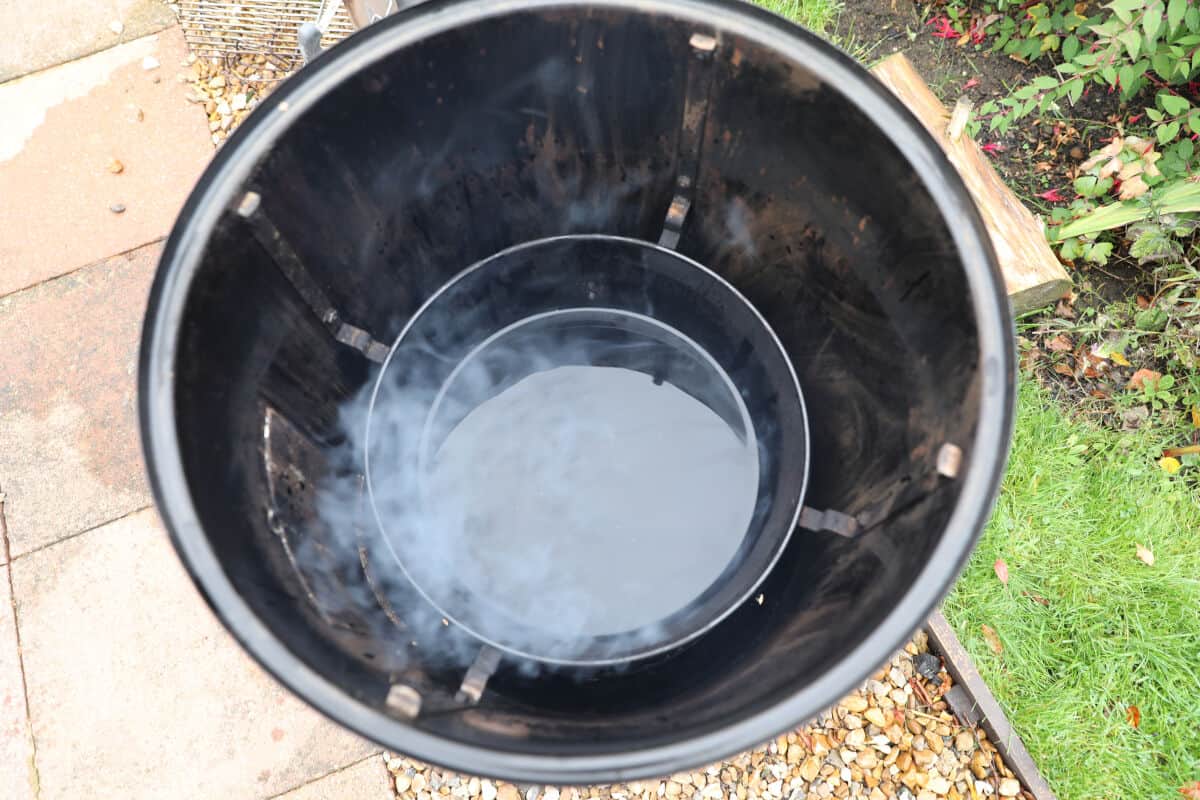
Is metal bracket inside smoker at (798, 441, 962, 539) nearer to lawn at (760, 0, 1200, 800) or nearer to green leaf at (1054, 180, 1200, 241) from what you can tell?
lawn at (760, 0, 1200, 800)

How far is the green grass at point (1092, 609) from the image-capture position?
6.42 ft

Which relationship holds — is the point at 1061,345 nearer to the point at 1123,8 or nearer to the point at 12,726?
the point at 1123,8

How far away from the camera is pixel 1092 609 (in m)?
2.07

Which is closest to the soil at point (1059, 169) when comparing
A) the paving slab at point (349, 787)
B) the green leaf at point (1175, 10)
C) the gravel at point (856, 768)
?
the green leaf at point (1175, 10)

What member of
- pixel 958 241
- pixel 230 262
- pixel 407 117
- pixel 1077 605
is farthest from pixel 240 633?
pixel 1077 605

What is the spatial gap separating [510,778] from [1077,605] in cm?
176

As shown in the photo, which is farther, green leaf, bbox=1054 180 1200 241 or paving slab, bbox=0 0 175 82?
paving slab, bbox=0 0 175 82

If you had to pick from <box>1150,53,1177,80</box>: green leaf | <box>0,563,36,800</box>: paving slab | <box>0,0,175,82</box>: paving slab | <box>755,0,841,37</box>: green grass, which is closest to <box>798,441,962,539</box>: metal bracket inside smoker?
<box>1150,53,1177,80</box>: green leaf

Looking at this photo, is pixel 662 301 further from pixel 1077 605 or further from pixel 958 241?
pixel 1077 605

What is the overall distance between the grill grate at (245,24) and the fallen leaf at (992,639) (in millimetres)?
2790

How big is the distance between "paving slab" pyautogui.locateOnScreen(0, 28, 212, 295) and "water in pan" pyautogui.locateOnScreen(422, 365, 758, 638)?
1.46m

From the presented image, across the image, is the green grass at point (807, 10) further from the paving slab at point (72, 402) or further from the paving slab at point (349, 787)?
the paving slab at point (349, 787)

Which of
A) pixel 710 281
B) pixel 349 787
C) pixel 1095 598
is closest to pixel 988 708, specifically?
pixel 1095 598

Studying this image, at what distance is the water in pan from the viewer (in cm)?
168
